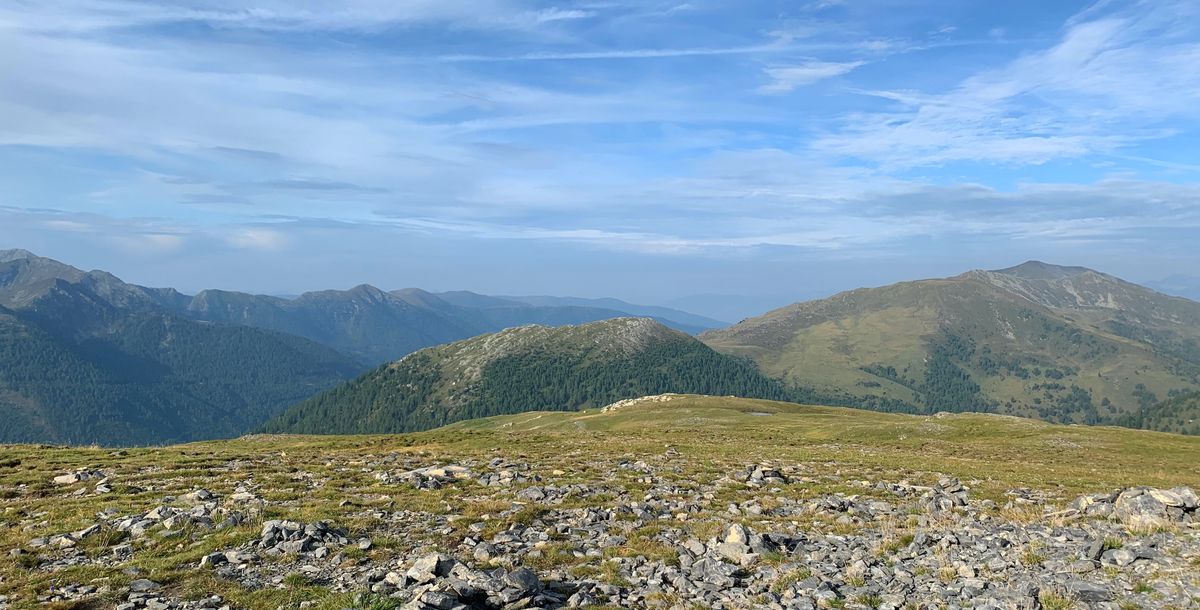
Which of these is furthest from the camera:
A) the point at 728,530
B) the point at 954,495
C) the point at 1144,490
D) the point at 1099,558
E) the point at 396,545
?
the point at 954,495

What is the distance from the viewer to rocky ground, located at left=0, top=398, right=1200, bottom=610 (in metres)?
13.3

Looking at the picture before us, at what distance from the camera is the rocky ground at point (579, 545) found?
524 inches

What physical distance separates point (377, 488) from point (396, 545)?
943 centimetres

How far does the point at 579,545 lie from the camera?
18.0m

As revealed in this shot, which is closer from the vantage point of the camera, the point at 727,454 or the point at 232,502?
the point at 232,502

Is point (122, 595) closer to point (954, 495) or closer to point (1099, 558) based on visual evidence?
point (1099, 558)

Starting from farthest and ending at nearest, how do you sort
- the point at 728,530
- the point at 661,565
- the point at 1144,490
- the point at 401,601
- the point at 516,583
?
the point at 1144,490, the point at 728,530, the point at 661,565, the point at 516,583, the point at 401,601

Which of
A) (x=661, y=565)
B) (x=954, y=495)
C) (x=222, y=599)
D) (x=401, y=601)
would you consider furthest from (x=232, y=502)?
(x=954, y=495)

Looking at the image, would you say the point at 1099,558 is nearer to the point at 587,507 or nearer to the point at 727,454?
the point at 587,507

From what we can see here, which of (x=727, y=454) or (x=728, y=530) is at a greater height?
(x=728, y=530)

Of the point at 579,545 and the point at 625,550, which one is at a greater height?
the point at 625,550

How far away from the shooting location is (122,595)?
13.0 m

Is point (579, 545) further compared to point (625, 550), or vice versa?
point (579, 545)

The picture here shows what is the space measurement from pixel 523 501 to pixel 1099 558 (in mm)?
18334
